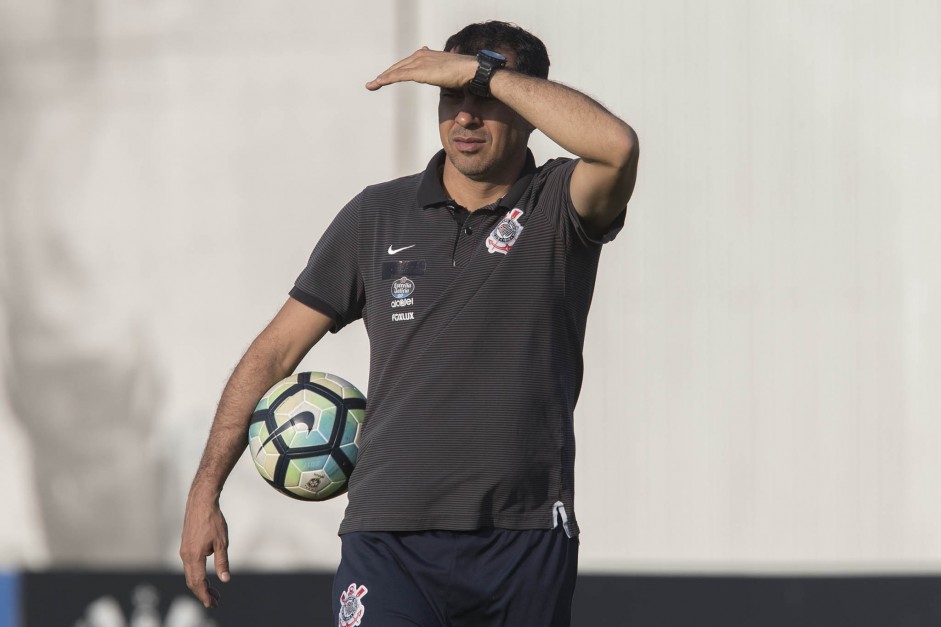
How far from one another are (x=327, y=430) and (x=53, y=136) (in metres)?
4.63

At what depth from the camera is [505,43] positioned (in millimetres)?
3799

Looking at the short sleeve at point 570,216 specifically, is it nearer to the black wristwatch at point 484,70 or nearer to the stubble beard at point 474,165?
the stubble beard at point 474,165

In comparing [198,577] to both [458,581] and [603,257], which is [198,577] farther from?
[603,257]

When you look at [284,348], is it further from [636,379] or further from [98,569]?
[98,569]

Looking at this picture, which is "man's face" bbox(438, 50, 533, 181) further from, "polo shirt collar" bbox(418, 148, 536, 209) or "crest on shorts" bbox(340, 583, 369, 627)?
"crest on shorts" bbox(340, 583, 369, 627)

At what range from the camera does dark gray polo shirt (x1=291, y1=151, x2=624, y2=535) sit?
11.4 feet

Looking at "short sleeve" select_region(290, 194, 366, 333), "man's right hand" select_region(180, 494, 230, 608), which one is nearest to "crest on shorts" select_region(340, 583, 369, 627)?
"man's right hand" select_region(180, 494, 230, 608)

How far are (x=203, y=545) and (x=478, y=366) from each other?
36.5 inches

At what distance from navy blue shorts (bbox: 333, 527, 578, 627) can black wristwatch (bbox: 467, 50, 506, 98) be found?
1.17 metres

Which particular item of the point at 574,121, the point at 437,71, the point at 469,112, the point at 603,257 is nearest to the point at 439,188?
the point at 469,112

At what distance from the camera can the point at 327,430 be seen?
3869mm

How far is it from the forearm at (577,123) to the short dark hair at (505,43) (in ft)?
1.25

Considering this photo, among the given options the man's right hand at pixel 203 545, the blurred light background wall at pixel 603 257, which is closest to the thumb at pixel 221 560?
the man's right hand at pixel 203 545

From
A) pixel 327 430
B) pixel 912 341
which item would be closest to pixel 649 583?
pixel 912 341
